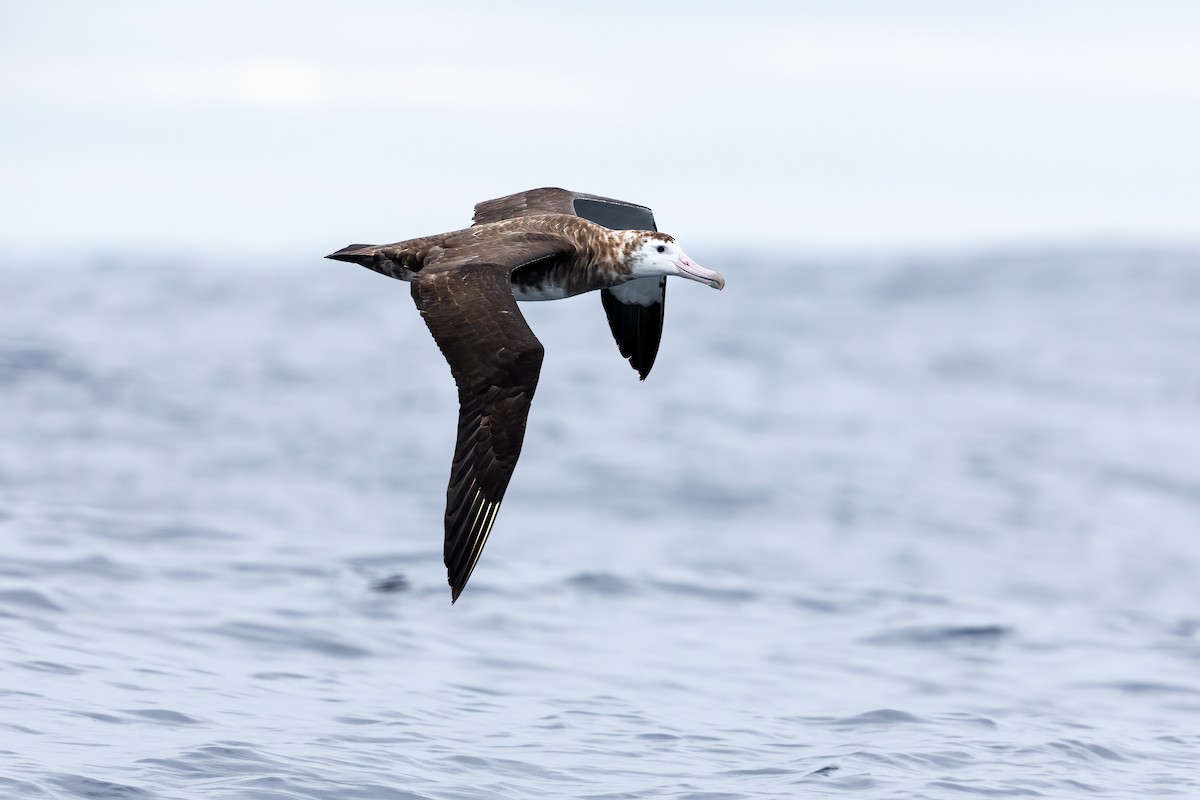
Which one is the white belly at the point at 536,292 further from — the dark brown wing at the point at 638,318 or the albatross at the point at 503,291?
the dark brown wing at the point at 638,318

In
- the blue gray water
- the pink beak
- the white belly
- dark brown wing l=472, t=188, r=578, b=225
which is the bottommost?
Result: the blue gray water

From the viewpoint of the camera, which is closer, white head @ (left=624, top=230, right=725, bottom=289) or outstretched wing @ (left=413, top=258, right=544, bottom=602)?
outstretched wing @ (left=413, top=258, right=544, bottom=602)

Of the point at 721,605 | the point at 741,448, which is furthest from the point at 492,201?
the point at 741,448

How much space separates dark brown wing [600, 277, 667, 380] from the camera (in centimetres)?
1361

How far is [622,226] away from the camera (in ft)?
→ 44.7

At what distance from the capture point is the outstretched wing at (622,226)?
13445 mm

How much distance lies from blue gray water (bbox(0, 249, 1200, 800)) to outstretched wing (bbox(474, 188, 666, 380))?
139 inches

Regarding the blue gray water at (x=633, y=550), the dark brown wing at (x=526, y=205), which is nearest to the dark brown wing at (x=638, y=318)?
the dark brown wing at (x=526, y=205)

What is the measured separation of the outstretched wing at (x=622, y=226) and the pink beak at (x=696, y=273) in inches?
44.2

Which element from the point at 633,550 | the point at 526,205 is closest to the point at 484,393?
the point at 526,205

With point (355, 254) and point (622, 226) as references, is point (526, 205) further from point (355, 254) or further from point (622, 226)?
point (355, 254)

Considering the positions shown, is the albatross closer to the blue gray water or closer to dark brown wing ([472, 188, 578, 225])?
dark brown wing ([472, 188, 578, 225])

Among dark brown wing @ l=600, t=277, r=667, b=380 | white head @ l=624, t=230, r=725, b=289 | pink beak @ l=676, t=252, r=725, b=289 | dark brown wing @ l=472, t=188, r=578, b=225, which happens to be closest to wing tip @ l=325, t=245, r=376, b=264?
dark brown wing @ l=472, t=188, r=578, b=225

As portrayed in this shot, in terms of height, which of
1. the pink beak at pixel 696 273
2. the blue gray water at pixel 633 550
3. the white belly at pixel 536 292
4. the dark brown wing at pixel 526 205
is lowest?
the blue gray water at pixel 633 550
